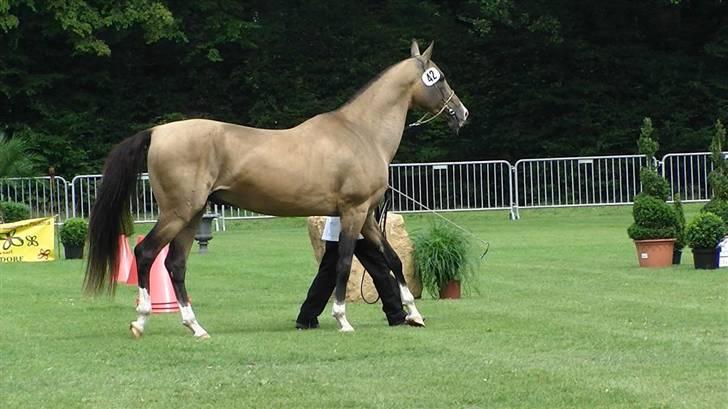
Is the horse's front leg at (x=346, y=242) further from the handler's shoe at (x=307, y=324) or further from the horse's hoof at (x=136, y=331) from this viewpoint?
the horse's hoof at (x=136, y=331)

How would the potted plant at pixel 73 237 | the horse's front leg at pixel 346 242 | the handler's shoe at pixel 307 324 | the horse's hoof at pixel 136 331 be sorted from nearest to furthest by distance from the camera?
the horse's hoof at pixel 136 331, the horse's front leg at pixel 346 242, the handler's shoe at pixel 307 324, the potted plant at pixel 73 237

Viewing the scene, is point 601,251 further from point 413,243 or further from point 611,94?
point 611,94

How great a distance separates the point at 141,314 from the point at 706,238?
8.61 metres

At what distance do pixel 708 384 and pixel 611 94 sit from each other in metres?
33.6

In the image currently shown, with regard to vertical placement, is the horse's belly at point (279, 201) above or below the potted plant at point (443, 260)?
above

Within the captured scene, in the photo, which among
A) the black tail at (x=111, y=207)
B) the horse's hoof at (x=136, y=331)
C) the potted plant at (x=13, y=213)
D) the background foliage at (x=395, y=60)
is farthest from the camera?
the background foliage at (x=395, y=60)

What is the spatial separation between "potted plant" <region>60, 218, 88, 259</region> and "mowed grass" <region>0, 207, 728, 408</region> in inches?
190

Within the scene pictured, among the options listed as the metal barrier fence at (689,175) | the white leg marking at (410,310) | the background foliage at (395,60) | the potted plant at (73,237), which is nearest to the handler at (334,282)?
the white leg marking at (410,310)

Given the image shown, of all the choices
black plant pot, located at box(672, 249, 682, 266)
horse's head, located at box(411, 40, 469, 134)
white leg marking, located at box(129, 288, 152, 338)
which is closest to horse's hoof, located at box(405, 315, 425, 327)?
horse's head, located at box(411, 40, 469, 134)

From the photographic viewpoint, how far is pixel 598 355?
10039 mm

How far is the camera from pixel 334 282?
13.0 meters

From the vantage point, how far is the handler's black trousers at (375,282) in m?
12.8

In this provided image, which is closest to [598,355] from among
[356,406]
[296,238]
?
[356,406]

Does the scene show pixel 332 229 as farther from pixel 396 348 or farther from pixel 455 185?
pixel 455 185
